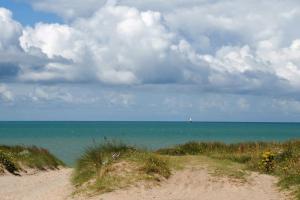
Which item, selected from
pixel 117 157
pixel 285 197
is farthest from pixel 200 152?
pixel 285 197

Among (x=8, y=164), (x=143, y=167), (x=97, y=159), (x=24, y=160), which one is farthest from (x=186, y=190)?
(x=24, y=160)

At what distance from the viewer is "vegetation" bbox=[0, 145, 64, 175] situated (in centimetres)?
2755

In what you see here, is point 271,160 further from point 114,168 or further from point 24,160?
point 24,160

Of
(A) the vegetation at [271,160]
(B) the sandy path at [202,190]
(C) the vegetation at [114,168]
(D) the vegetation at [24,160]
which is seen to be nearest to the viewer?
(B) the sandy path at [202,190]

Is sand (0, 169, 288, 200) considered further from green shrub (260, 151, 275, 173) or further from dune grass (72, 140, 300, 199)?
green shrub (260, 151, 275, 173)

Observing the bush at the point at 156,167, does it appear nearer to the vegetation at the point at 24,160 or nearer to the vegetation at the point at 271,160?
the vegetation at the point at 271,160

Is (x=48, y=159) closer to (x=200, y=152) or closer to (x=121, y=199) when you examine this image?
(x=200, y=152)

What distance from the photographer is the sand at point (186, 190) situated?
18.8 metres

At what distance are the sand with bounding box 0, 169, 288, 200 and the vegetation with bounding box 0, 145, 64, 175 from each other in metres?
5.05

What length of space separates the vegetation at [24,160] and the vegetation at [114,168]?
21.0 feet

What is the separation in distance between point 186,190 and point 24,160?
507 inches

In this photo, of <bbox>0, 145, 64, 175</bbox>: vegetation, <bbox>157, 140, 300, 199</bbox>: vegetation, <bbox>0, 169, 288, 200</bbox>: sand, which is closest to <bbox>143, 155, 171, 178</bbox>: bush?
<bbox>0, 169, 288, 200</bbox>: sand

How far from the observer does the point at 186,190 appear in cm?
1958

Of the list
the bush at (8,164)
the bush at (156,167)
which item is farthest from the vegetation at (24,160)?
the bush at (156,167)
